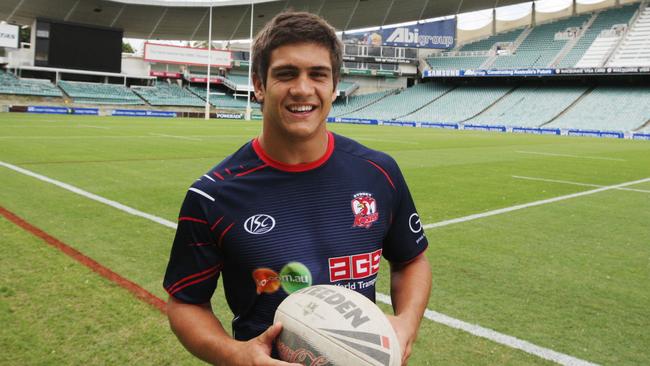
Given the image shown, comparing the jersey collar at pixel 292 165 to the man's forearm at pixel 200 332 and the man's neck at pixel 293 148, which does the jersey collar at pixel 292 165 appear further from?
the man's forearm at pixel 200 332

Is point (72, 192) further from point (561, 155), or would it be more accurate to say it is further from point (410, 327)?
point (561, 155)

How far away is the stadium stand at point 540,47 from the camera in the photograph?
53219 millimetres

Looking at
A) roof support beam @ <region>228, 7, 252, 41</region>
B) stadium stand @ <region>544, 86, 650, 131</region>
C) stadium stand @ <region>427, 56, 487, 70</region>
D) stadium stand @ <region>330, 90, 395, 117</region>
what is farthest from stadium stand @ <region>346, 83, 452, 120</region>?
stadium stand @ <region>544, 86, 650, 131</region>

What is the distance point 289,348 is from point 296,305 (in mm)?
140

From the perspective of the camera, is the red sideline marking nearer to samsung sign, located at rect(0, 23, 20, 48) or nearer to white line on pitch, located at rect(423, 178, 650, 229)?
white line on pitch, located at rect(423, 178, 650, 229)

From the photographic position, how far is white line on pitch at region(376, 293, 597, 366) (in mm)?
3617

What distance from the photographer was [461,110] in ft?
177

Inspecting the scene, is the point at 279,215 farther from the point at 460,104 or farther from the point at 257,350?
the point at 460,104

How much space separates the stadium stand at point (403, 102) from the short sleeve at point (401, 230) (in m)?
55.4

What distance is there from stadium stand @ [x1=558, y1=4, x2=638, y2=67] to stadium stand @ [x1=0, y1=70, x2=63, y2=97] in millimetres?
45461

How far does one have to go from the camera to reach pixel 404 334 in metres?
1.91

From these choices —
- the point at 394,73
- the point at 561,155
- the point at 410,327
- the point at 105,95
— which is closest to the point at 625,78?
the point at 394,73

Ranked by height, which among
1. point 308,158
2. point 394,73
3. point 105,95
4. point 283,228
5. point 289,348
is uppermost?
point 394,73

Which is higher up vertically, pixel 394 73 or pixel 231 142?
pixel 394 73
